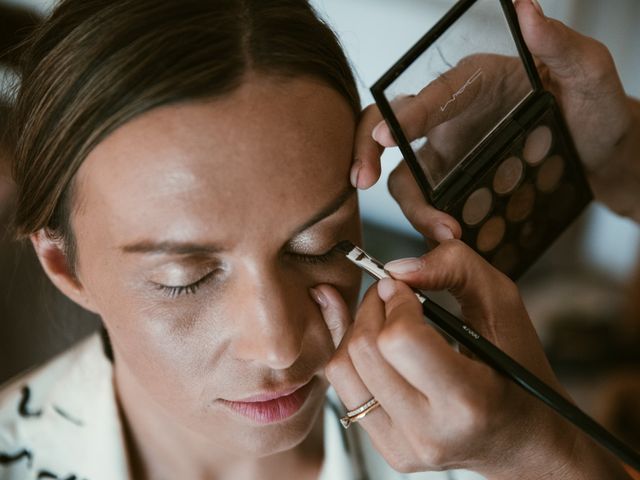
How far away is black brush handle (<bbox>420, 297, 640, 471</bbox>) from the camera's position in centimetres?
72

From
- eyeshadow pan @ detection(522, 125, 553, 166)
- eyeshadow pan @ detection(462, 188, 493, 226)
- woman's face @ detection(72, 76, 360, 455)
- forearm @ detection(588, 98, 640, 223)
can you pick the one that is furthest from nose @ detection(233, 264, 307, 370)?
forearm @ detection(588, 98, 640, 223)

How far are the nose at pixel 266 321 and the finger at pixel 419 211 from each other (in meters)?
0.16

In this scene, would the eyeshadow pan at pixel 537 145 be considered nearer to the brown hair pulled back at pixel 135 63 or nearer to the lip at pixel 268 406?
the brown hair pulled back at pixel 135 63

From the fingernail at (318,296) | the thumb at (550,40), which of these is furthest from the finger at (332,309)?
the thumb at (550,40)

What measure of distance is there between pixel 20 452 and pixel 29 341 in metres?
0.38

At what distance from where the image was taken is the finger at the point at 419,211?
0.85m

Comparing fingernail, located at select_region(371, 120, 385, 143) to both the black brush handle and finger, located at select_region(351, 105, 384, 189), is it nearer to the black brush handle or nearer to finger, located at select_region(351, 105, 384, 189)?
finger, located at select_region(351, 105, 384, 189)

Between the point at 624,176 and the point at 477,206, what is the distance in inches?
13.6

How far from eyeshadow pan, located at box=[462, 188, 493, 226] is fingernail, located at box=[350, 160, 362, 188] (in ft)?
0.41

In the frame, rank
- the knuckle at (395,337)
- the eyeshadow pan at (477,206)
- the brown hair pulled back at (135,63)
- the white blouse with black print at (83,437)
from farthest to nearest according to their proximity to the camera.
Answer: the white blouse with black print at (83,437)
the eyeshadow pan at (477,206)
the brown hair pulled back at (135,63)
the knuckle at (395,337)

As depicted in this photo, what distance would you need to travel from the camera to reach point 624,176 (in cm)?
114

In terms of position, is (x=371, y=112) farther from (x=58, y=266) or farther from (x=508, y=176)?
(x=58, y=266)

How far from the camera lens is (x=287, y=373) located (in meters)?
0.86

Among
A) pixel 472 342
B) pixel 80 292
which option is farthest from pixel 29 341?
pixel 472 342
